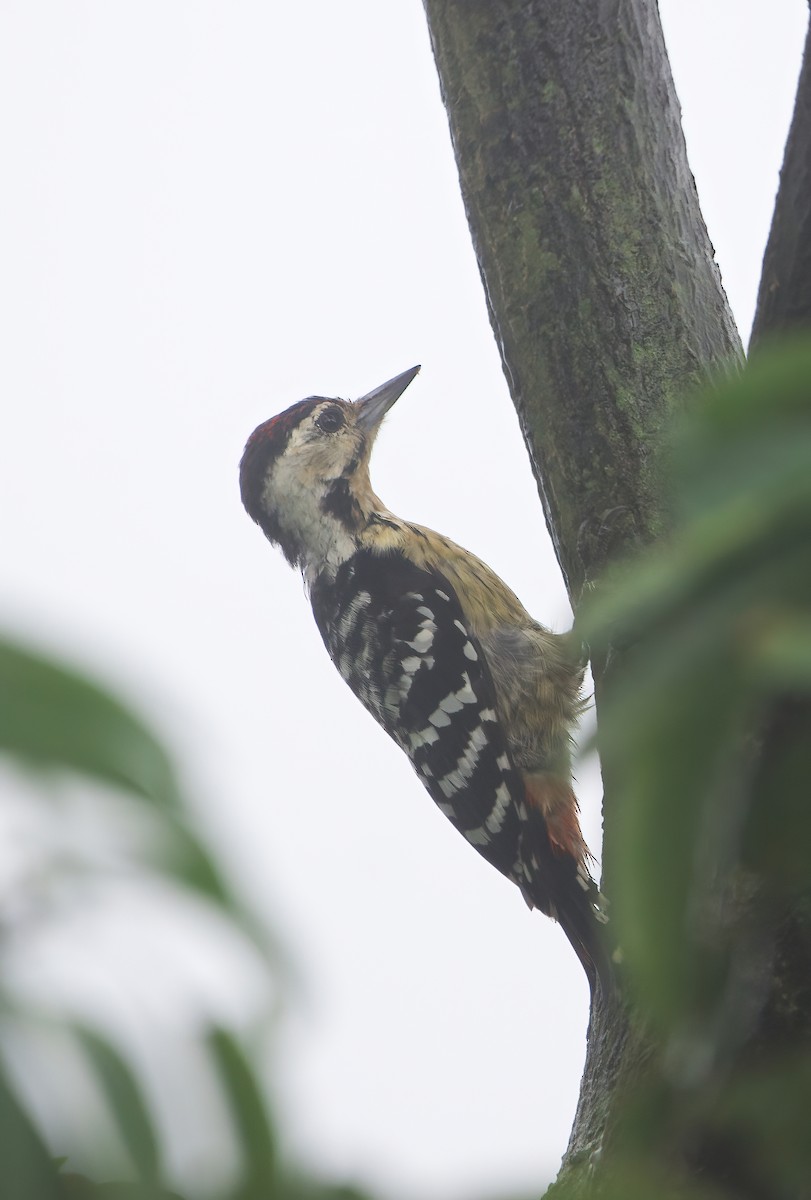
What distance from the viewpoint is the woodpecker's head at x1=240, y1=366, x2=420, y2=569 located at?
4602mm

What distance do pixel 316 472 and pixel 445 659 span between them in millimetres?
1062

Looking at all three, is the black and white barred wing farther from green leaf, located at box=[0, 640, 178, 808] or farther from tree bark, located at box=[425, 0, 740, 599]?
green leaf, located at box=[0, 640, 178, 808]

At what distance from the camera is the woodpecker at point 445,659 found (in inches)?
154

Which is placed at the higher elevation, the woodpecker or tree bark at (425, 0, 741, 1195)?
tree bark at (425, 0, 741, 1195)

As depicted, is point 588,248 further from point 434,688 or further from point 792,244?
point 434,688

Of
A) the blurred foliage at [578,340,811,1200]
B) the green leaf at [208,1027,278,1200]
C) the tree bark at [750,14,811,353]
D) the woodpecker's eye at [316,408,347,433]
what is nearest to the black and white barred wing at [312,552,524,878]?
the woodpecker's eye at [316,408,347,433]

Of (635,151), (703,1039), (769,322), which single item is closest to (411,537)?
(635,151)

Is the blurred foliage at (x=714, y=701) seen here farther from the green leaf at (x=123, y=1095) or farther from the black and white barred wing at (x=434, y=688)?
the black and white barred wing at (x=434, y=688)

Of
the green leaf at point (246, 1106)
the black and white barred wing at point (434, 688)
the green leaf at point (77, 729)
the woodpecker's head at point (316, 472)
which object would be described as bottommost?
the black and white barred wing at point (434, 688)

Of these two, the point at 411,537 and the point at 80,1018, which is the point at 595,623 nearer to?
the point at 80,1018

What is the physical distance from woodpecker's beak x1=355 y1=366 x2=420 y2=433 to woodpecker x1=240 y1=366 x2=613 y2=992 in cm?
10

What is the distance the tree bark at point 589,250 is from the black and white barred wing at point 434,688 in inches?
54.3

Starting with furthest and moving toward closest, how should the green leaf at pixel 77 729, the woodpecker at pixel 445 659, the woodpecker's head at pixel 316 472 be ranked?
the woodpecker's head at pixel 316 472
the woodpecker at pixel 445 659
the green leaf at pixel 77 729

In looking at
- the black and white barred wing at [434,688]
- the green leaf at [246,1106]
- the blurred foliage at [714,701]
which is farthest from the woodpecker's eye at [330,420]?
the green leaf at [246,1106]
